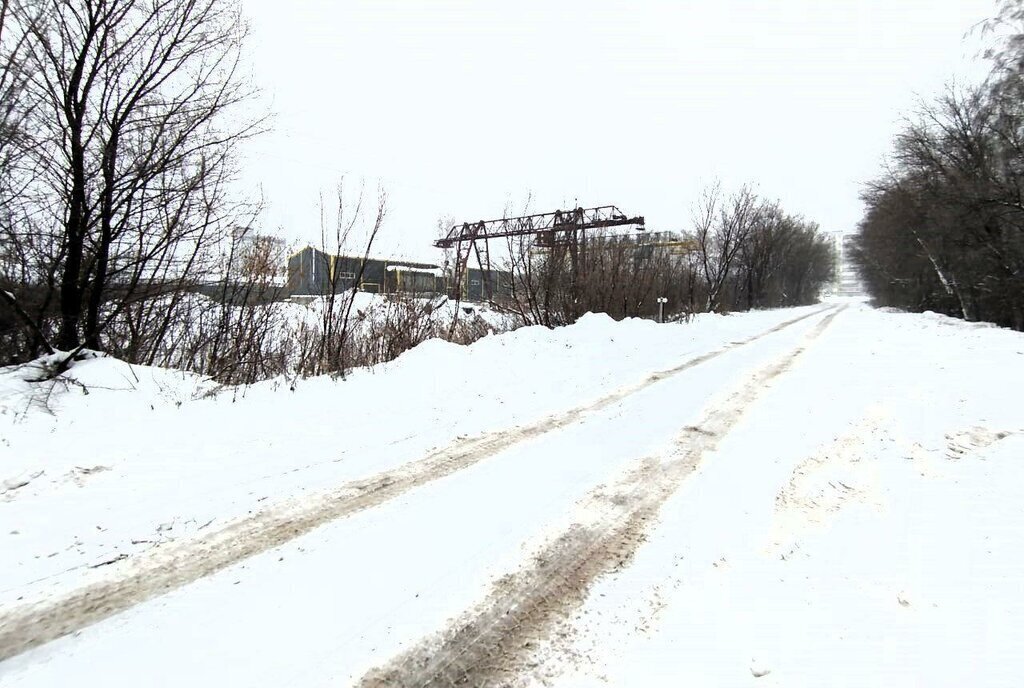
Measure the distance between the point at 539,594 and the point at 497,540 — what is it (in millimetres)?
587

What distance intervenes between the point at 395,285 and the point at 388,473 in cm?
914

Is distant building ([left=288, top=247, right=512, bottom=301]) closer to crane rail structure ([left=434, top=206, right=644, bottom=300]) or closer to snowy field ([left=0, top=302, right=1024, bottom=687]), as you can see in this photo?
crane rail structure ([left=434, top=206, right=644, bottom=300])

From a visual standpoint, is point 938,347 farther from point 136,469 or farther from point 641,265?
point 136,469

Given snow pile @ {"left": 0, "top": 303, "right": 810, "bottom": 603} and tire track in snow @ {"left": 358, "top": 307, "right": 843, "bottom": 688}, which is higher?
snow pile @ {"left": 0, "top": 303, "right": 810, "bottom": 603}

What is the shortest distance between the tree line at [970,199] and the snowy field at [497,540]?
18705 millimetres

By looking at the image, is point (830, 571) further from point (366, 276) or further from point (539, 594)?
point (366, 276)

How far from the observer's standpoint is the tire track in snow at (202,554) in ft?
7.97

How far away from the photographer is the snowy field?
2211 millimetres

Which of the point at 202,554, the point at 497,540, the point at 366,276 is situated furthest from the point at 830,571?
the point at 366,276

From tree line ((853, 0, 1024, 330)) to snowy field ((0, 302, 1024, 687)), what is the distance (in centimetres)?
1870

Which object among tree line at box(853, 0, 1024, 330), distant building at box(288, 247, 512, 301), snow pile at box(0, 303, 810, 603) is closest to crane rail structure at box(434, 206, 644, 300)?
distant building at box(288, 247, 512, 301)

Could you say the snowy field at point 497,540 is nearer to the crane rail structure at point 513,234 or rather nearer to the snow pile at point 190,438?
the snow pile at point 190,438

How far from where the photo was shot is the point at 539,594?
2.72m

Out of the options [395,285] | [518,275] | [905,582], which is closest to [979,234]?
[518,275]
